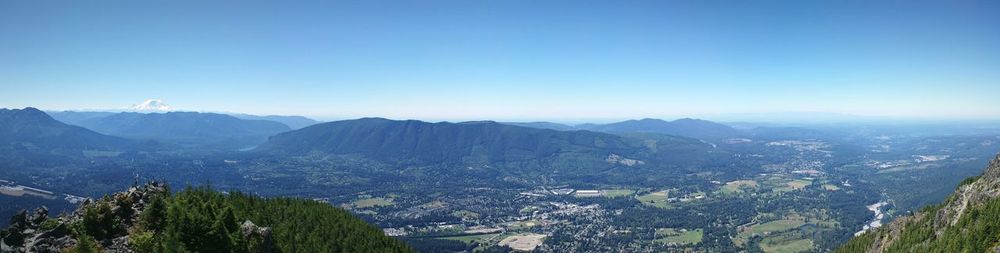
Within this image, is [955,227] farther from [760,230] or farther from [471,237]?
[760,230]

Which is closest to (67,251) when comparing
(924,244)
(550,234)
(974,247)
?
(974,247)

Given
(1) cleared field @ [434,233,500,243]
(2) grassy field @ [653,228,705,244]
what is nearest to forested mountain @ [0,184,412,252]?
(1) cleared field @ [434,233,500,243]

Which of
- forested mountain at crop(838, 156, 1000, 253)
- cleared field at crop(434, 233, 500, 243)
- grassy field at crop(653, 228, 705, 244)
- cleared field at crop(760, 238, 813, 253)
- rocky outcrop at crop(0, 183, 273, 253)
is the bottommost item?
grassy field at crop(653, 228, 705, 244)

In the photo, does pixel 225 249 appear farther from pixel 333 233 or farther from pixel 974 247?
pixel 974 247

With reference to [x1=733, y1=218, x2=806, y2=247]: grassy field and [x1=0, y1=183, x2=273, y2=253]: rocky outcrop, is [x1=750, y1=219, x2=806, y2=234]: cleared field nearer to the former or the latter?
[x1=733, y1=218, x2=806, y2=247]: grassy field

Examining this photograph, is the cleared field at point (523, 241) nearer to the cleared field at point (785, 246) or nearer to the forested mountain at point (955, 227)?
the cleared field at point (785, 246)

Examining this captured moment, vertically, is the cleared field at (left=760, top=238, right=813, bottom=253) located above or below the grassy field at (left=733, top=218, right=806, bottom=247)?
above
